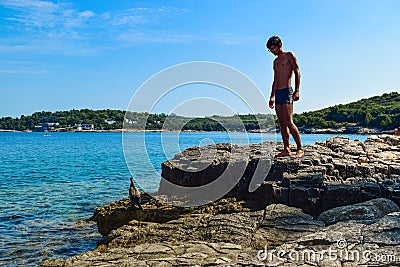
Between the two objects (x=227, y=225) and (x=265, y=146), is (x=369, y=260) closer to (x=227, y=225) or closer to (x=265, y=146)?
(x=227, y=225)

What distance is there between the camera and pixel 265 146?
12.5 m

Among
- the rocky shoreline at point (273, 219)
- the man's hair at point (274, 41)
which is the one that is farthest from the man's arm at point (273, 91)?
the rocky shoreline at point (273, 219)

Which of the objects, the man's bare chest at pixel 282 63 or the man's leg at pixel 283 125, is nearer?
the man's bare chest at pixel 282 63

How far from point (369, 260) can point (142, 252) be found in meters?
2.97

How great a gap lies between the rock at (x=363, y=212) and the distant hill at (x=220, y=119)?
3856mm

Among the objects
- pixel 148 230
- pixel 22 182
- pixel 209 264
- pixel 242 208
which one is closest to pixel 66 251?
pixel 148 230

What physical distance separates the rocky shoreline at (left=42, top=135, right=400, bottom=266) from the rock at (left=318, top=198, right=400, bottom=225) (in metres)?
0.02

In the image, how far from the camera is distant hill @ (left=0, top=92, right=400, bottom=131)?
12297mm

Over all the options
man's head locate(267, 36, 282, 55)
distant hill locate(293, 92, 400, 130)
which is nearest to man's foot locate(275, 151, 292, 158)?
man's head locate(267, 36, 282, 55)

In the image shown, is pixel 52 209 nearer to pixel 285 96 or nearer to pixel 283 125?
pixel 283 125

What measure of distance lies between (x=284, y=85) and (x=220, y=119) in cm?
354

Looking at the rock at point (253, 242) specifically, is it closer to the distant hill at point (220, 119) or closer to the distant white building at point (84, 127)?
the distant hill at point (220, 119)

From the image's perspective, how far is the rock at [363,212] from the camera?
6.63 meters

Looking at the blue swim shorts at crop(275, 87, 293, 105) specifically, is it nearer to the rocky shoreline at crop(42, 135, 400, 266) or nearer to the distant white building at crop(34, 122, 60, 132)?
the rocky shoreline at crop(42, 135, 400, 266)
